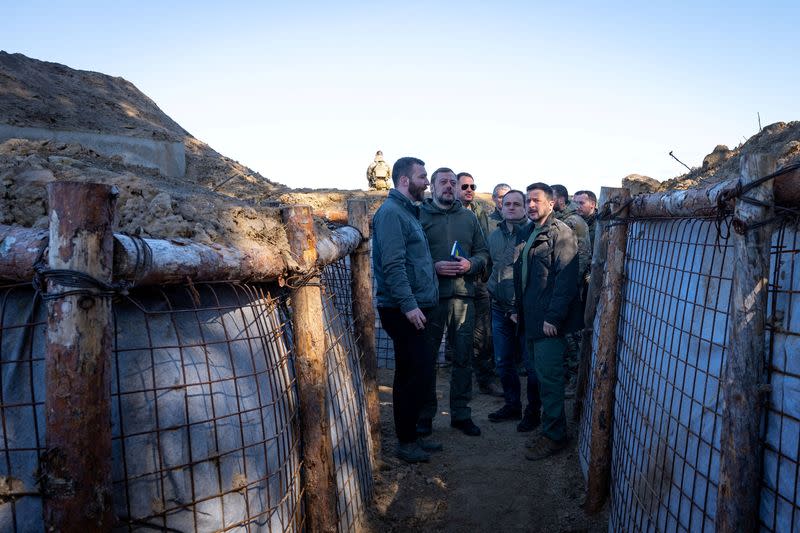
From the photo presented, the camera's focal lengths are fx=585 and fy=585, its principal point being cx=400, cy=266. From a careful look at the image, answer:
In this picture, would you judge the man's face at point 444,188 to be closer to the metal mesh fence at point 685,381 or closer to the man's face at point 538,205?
the man's face at point 538,205

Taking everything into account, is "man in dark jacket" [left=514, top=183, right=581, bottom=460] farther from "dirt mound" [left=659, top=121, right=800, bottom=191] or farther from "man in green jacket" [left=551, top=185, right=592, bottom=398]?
"dirt mound" [left=659, top=121, right=800, bottom=191]

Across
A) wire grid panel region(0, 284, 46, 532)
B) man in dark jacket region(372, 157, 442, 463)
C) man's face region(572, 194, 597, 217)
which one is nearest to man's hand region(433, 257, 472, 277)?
man in dark jacket region(372, 157, 442, 463)

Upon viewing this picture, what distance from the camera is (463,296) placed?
5352 mm

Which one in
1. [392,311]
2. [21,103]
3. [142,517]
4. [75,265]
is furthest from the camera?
[21,103]

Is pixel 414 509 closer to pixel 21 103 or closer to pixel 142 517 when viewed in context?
pixel 142 517

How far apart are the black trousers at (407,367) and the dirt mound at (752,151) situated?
2542 mm

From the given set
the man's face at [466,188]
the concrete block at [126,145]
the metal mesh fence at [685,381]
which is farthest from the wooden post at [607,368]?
the concrete block at [126,145]

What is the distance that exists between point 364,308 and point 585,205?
14.1 feet

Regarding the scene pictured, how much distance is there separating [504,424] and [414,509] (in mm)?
1847

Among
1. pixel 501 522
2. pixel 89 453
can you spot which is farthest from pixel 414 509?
pixel 89 453

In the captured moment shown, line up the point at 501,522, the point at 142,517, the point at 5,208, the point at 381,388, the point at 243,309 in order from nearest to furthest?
1. the point at 142,517
2. the point at 5,208
3. the point at 243,309
4. the point at 501,522
5. the point at 381,388

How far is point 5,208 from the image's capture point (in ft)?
7.50

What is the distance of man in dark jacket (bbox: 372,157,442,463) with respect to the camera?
14.6 ft

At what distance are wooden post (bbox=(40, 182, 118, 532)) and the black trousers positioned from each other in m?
3.07
